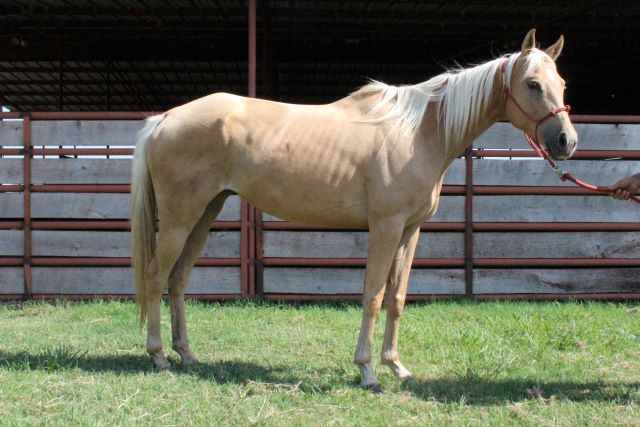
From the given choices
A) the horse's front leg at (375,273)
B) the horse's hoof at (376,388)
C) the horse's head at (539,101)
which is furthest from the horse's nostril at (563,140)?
the horse's hoof at (376,388)

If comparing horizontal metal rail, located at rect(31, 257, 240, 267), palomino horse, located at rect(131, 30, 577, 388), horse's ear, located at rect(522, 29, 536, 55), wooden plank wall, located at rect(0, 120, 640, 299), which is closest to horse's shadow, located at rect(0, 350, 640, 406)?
palomino horse, located at rect(131, 30, 577, 388)

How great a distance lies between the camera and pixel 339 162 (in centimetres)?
371

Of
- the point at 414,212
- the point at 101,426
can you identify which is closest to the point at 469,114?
the point at 414,212

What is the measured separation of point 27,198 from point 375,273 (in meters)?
4.66

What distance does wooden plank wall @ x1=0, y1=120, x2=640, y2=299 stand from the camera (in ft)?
21.0

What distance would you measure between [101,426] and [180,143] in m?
1.85

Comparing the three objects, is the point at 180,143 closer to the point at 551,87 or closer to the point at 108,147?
the point at 551,87

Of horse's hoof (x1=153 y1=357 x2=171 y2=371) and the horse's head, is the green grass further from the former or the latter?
the horse's head

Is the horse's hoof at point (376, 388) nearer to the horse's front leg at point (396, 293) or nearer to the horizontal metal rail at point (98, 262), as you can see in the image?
the horse's front leg at point (396, 293)

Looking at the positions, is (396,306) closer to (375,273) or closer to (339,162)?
(375,273)

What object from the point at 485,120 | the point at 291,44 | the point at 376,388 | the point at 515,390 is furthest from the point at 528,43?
the point at 291,44

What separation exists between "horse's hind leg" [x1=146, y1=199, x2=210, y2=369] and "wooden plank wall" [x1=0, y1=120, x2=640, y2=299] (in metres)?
2.46

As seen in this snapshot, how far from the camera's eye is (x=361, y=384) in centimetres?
353

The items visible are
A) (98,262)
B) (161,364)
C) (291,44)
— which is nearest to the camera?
(161,364)
